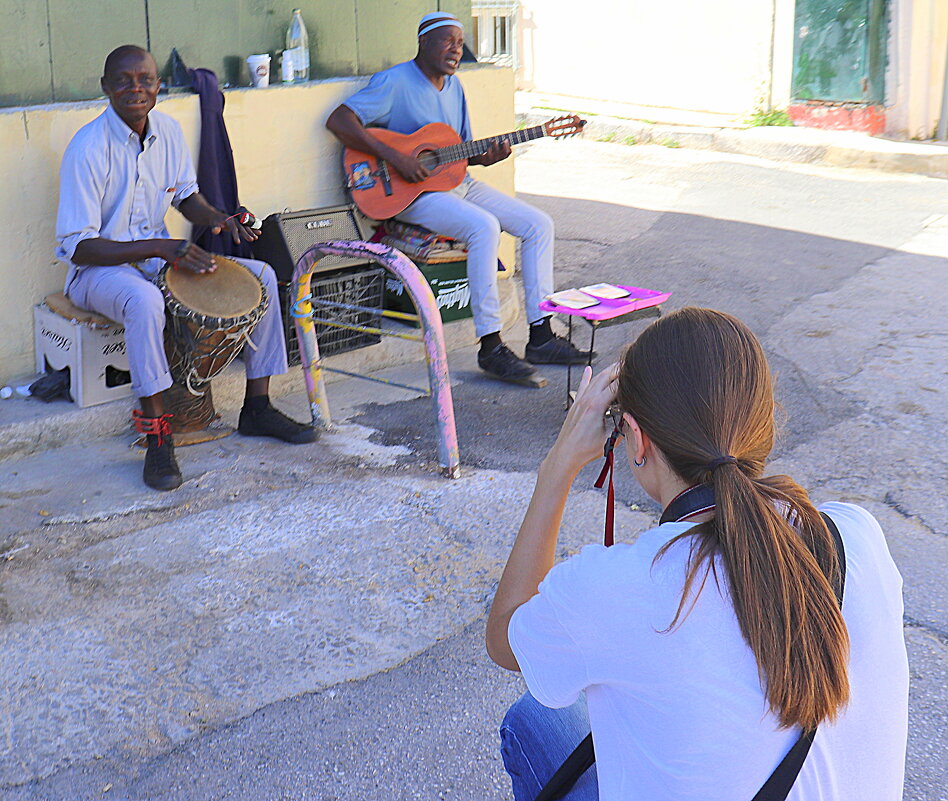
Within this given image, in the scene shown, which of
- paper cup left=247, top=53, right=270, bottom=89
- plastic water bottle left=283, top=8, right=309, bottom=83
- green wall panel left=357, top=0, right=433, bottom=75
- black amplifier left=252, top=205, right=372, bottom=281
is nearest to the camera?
black amplifier left=252, top=205, right=372, bottom=281

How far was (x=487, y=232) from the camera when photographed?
17.4 feet

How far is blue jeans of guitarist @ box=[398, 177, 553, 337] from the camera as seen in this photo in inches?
209

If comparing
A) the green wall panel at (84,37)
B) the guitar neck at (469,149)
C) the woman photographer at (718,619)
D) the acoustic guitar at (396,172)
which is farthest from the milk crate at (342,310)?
the woman photographer at (718,619)

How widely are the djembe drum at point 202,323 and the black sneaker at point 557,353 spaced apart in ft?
4.94

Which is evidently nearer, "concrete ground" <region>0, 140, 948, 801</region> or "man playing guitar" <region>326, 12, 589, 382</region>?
"concrete ground" <region>0, 140, 948, 801</region>

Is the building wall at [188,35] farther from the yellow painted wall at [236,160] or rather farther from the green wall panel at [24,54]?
the yellow painted wall at [236,160]

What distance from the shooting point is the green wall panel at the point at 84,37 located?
15.5ft

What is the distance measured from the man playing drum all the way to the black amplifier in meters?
0.36

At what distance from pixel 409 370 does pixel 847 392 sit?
2.03 m

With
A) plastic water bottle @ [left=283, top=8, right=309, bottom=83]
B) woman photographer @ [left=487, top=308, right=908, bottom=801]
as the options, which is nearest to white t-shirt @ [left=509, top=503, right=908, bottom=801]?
woman photographer @ [left=487, top=308, right=908, bottom=801]

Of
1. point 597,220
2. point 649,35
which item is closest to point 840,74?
point 649,35

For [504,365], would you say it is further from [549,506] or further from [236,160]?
[549,506]

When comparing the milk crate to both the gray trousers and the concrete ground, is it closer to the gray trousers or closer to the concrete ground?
the concrete ground

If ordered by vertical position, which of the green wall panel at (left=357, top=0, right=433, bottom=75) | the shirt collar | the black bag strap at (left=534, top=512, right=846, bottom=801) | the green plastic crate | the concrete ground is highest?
the green wall panel at (left=357, top=0, right=433, bottom=75)
